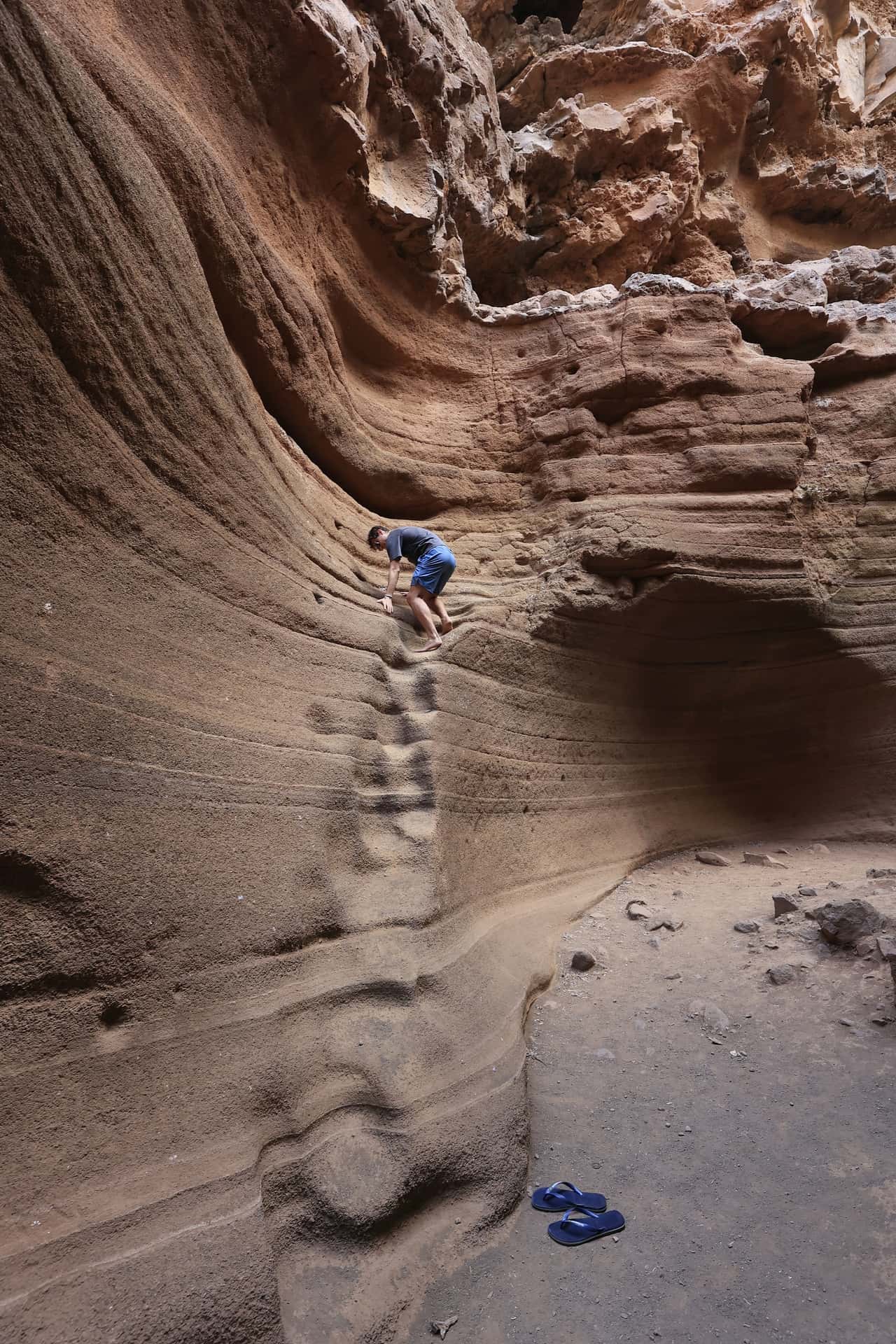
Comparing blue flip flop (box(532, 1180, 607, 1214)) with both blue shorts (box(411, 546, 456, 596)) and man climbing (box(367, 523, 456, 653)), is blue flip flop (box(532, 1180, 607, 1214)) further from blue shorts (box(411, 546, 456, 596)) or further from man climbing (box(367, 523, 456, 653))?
blue shorts (box(411, 546, 456, 596))

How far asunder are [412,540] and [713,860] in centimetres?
342

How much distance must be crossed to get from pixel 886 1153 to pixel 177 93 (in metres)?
5.97

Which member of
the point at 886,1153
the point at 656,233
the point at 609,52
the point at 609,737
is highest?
the point at 609,52

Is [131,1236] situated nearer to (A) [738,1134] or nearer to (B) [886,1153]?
(A) [738,1134]

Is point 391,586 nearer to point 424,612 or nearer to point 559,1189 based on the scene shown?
point 424,612

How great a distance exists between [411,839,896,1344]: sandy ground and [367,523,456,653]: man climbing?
2206 mm

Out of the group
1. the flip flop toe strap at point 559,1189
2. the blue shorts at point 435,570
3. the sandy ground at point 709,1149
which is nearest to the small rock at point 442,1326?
the sandy ground at point 709,1149

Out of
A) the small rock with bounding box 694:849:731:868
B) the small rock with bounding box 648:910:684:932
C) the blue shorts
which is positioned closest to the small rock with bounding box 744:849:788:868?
the small rock with bounding box 694:849:731:868

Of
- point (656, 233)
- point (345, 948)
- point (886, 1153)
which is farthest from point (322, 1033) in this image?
point (656, 233)

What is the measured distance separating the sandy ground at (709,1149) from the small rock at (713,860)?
1.31 meters

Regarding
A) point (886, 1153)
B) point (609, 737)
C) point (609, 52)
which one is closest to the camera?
point (886, 1153)

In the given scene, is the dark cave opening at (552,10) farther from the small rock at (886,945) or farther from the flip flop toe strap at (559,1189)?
the flip flop toe strap at (559,1189)

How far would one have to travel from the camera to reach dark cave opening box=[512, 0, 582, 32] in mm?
11212

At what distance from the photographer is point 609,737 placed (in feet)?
19.5
